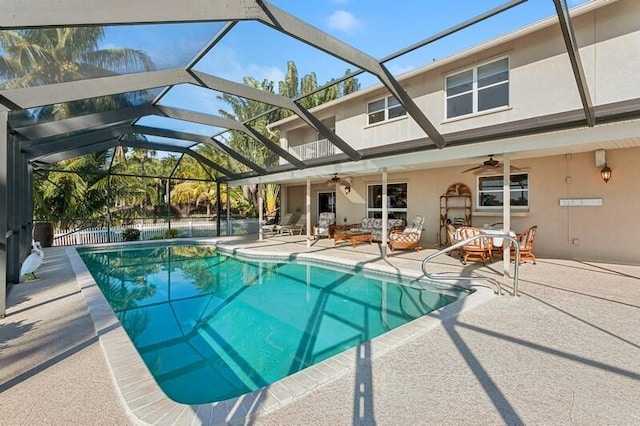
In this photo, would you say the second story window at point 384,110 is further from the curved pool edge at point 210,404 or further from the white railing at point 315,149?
the curved pool edge at point 210,404

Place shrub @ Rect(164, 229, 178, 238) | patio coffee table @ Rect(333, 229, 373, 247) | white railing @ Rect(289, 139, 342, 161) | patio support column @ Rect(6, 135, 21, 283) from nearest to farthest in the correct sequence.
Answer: patio support column @ Rect(6, 135, 21, 283) < patio coffee table @ Rect(333, 229, 373, 247) < white railing @ Rect(289, 139, 342, 161) < shrub @ Rect(164, 229, 178, 238)

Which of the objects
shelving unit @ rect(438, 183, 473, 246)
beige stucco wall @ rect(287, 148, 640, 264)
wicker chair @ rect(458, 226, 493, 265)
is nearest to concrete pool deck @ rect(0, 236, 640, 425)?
wicker chair @ rect(458, 226, 493, 265)

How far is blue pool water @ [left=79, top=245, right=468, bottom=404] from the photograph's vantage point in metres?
4.31

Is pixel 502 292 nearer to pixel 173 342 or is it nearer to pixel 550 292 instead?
pixel 550 292

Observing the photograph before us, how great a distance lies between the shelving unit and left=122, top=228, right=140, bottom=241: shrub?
560 inches

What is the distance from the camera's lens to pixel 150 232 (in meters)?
17.1

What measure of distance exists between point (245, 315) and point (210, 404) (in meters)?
3.70

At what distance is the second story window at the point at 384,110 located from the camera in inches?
492

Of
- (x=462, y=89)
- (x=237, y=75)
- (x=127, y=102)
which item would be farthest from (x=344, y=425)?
(x=462, y=89)

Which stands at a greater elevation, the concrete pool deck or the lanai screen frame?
the lanai screen frame

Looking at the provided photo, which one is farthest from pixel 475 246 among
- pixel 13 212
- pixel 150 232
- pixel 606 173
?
pixel 150 232

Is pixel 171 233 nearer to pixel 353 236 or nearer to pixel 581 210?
pixel 353 236

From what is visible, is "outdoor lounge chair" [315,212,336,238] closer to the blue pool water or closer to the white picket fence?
the blue pool water

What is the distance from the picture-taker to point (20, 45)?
4.56 meters
